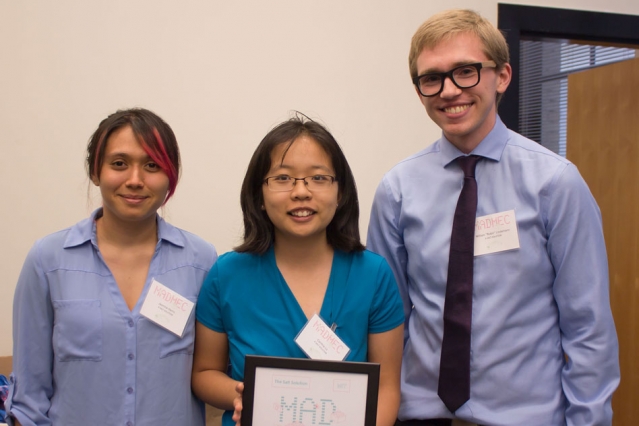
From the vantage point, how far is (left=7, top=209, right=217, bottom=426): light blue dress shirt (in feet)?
5.16

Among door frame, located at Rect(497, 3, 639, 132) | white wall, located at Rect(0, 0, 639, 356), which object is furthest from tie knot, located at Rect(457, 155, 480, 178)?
door frame, located at Rect(497, 3, 639, 132)

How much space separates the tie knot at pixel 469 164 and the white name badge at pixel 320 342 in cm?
61

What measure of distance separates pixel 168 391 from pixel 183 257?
379 mm

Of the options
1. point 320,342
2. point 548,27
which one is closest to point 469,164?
point 320,342

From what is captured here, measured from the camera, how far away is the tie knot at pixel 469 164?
1.71m

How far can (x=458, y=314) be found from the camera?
5.38ft

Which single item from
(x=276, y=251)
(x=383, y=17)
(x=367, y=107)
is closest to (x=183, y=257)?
(x=276, y=251)

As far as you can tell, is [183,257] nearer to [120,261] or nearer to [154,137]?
[120,261]

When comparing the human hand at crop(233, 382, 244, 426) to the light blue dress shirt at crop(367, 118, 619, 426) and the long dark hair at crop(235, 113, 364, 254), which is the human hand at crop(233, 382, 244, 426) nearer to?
the long dark hair at crop(235, 113, 364, 254)

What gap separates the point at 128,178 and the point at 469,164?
973 mm

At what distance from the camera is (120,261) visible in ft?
5.49

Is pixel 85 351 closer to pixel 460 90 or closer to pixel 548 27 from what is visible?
pixel 460 90

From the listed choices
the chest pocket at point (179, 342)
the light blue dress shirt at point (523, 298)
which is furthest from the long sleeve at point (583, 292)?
the chest pocket at point (179, 342)

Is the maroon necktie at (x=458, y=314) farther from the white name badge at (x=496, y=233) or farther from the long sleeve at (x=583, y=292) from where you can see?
the long sleeve at (x=583, y=292)
